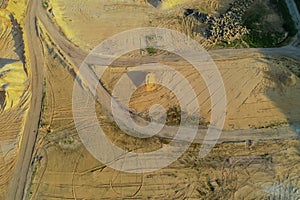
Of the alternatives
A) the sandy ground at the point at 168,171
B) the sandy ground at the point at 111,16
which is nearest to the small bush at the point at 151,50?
the sandy ground at the point at 111,16

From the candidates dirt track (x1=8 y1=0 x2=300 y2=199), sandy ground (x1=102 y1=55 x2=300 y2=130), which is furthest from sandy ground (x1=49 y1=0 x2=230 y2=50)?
sandy ground (x1=102 y1=55 x2=300 y2=130)

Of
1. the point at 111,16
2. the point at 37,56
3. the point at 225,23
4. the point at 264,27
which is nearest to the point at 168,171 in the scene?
the point at 225,23

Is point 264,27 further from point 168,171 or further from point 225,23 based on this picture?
point 168,171

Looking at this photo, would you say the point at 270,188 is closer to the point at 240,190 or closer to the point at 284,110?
the point at 240,190

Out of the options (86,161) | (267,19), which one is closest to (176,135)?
(86,161)

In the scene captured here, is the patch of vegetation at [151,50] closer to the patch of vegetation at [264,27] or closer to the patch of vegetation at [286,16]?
the patch of vegetation at [264,27]

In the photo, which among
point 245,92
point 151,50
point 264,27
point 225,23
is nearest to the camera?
point 245,92
